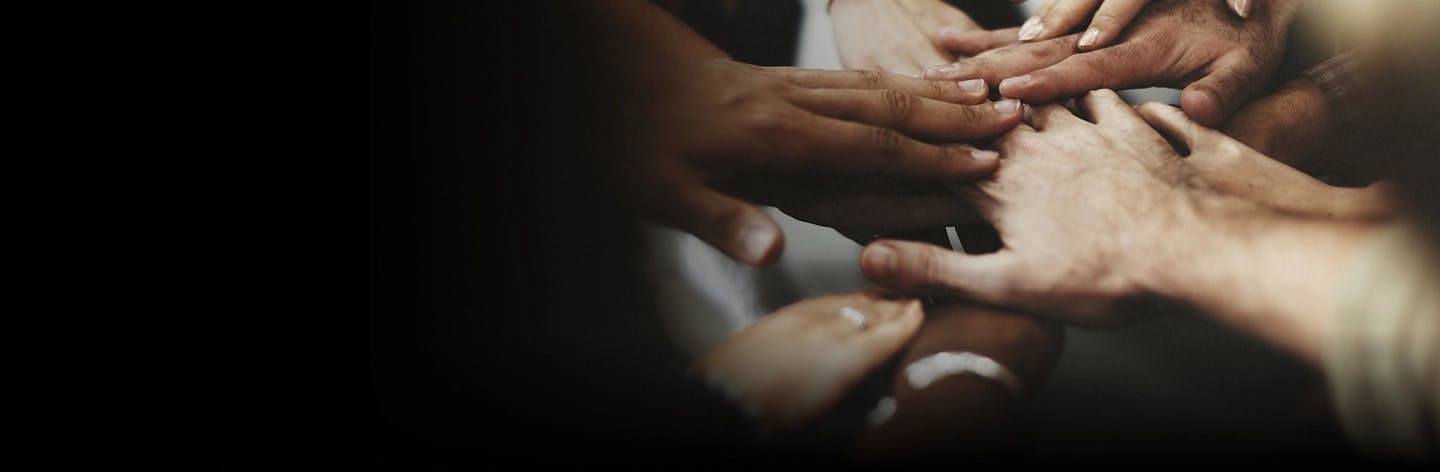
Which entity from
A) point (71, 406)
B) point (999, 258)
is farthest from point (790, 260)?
point (71, 406)

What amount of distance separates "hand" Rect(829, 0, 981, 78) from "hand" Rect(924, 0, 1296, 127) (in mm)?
25

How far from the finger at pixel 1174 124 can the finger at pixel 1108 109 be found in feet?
0.06

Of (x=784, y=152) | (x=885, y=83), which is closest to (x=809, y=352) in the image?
(x=784, y=152)

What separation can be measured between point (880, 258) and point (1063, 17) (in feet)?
1.37

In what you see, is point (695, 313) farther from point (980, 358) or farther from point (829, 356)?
point (980, 358)

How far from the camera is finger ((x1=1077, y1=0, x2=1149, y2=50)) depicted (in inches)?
48.3

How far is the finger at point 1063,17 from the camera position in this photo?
123 cm

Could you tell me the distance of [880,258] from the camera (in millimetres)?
1164

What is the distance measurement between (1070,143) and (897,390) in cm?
40

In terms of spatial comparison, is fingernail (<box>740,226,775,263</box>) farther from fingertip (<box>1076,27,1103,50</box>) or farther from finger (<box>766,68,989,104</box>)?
fingertip (<box>1076,27,1103,50</box>)

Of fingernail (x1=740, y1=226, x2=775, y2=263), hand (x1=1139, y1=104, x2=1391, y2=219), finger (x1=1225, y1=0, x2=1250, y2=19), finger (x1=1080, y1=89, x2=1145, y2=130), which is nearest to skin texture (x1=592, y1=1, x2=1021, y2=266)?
fingernail (x1=740, y1=226, x2=775, y2=263)

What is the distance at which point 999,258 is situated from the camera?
1155 millimetres

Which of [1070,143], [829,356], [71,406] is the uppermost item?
[1070,143]

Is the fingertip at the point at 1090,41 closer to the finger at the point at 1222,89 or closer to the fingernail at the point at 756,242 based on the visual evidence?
the finger at the point at 1222,89
